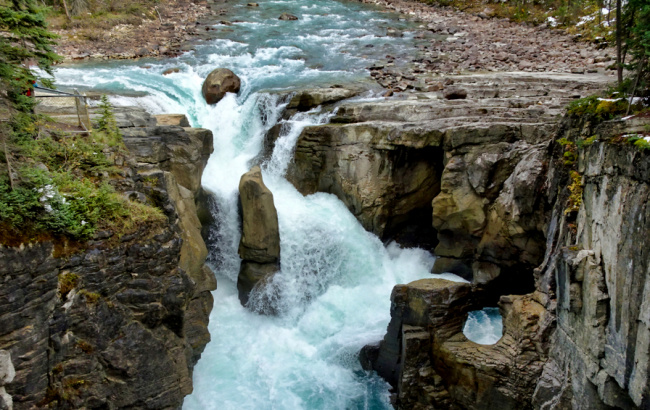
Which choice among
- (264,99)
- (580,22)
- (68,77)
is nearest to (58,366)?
(264,99)

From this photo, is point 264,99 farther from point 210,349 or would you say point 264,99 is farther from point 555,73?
point 555,73

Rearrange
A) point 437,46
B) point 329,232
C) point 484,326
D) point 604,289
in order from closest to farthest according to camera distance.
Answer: point 604,289 < point 484,326 < point 329,232 < point 437,46

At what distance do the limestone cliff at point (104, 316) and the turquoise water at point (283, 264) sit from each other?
2.96 metres

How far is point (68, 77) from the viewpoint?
23.5 m

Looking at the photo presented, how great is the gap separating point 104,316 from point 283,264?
8.26m

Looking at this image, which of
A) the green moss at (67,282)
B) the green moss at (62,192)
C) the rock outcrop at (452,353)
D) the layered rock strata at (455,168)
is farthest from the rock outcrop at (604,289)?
the green moss at (67,282)

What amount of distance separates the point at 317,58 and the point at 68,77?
14.1 m

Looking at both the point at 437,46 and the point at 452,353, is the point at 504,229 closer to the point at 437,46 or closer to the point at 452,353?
Answer: the point at 452,353

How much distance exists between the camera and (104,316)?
33.0 feet

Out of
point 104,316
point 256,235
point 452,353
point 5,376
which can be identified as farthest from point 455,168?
point 5,376

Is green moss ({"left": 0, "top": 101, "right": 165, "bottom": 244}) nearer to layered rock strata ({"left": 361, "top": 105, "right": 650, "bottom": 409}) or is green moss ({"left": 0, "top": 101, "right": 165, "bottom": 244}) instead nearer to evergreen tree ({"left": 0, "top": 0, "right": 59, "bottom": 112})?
evergreen tree ({"left": 0, "top": 0, "right": 59, "bottom": 112})

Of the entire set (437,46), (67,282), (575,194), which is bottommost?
(67,282)

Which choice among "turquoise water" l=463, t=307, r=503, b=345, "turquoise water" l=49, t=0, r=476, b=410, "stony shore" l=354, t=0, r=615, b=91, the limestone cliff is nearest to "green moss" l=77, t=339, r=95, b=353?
the limestone cliff

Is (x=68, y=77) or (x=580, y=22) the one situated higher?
(x=580, y=22)
